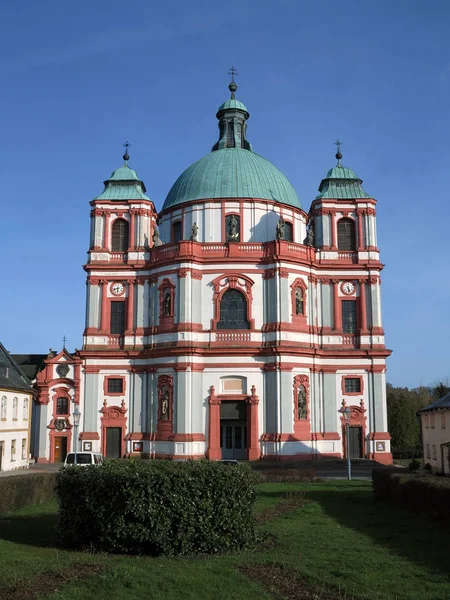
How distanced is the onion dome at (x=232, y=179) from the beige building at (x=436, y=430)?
785 inches

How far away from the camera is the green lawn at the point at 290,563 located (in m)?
11.2

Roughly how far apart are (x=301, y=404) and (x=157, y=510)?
32.9 m

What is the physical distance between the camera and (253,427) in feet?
147

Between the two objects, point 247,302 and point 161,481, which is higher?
point 247,302

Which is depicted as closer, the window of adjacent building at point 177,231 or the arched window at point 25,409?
the arched window at point 25,409

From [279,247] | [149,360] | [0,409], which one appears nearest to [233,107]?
[279,247]

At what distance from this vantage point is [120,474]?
14.6 meters

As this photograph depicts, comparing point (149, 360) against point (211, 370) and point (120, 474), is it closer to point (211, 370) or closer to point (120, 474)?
point (211, 370)

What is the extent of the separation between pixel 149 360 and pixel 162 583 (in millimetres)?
36732

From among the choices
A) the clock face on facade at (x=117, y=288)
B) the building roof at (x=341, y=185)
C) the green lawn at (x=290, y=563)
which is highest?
the building roof at (x=341, y=185)

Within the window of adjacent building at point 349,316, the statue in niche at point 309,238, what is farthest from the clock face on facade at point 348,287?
the statue in niche at point 309,238

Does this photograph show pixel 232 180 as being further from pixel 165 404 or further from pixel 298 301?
pixel 165 404

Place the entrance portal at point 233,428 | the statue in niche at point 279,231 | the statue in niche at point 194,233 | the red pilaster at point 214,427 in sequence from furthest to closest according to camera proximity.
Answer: the statue in niche at point 194,233 → the statue in niche at point 279,231 → the entrance portal at point 233,428 → the red pilaster at point 214,427

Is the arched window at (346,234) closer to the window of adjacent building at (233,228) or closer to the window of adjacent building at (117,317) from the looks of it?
the window of adjacent building at (233,228)
